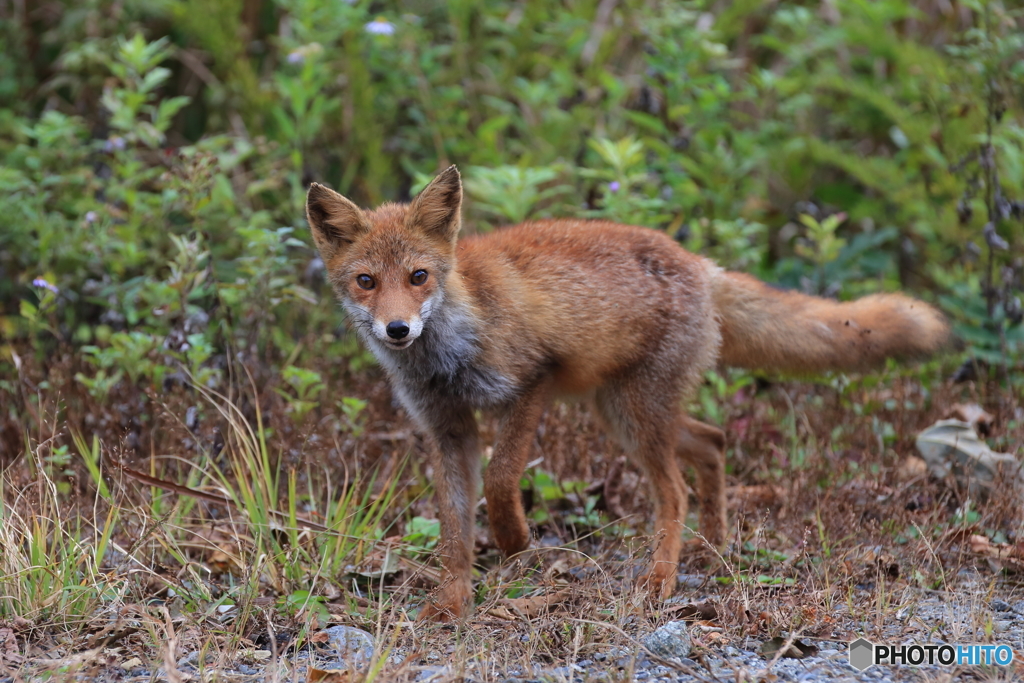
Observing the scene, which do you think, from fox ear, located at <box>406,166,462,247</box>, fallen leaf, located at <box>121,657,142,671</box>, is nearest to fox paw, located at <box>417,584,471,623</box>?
fallen leaf, located at <box>121,657,142,671</box>

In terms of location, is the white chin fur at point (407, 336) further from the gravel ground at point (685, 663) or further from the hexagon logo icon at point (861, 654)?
the hexagon logo icon at point (861, 654)

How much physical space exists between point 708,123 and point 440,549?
4.85 metres

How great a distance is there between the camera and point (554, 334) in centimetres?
486

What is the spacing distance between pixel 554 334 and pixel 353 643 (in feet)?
5.94

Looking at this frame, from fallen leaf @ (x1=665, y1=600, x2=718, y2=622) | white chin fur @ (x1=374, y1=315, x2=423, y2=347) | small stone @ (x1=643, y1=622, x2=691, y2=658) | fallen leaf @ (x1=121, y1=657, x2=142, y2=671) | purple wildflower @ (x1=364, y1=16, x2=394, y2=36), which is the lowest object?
fallen leaf @ (x1=665, y1=600, x2=718, y2=622)

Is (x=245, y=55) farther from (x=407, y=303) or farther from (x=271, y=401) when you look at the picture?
(x=407, y=303)

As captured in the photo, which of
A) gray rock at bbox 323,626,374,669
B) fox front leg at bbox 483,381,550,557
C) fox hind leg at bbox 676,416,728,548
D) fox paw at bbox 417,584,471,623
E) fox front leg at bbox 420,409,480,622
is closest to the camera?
gray rock at bbox 323,626,374,669

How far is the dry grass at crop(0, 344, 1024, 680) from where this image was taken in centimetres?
383

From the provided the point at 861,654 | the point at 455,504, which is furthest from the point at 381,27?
the point at 861,654

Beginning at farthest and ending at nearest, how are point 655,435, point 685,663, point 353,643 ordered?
point 655,435, point 353,643, point 685,663

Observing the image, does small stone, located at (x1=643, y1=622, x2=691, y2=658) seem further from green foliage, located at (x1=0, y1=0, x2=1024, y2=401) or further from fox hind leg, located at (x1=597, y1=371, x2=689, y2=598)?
green foliage, located at (x1=0, y1=0, x2=1024, y2=401)

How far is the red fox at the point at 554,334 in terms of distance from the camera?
4.59 m

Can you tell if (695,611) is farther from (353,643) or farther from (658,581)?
(353,643)

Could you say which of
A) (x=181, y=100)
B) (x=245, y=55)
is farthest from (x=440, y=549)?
(x=245, y=55)
